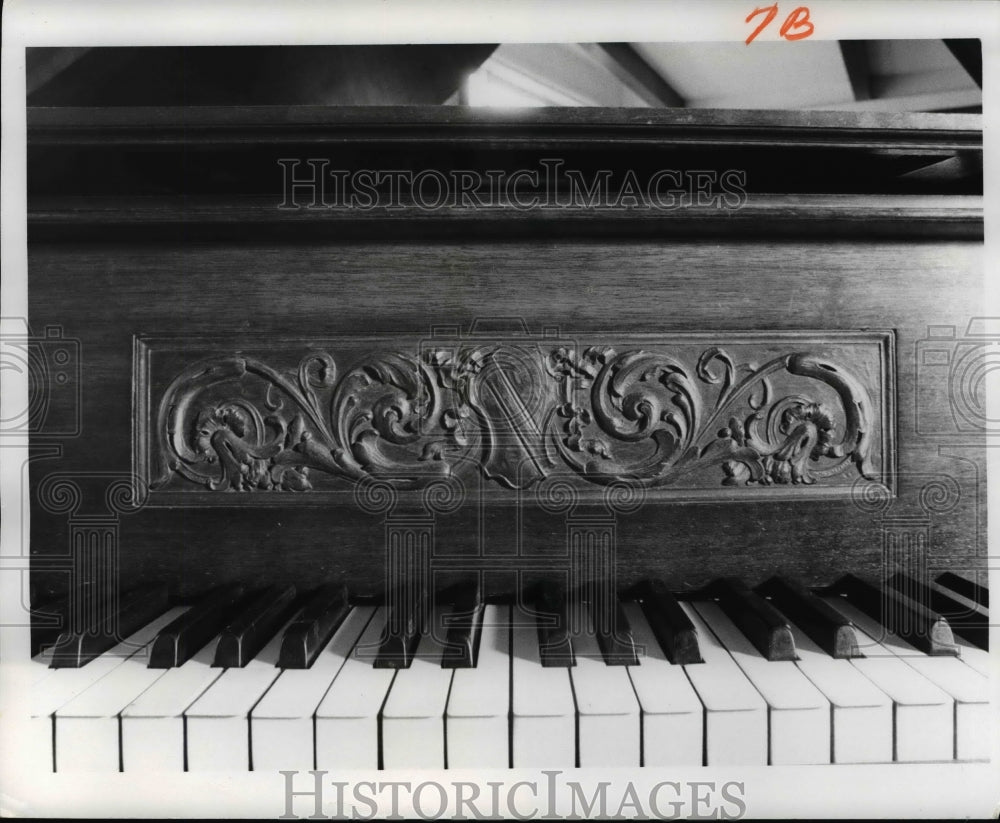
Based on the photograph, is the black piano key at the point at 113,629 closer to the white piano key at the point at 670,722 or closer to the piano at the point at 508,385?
the piano at the point at 508,385

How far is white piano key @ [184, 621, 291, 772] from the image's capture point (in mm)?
825

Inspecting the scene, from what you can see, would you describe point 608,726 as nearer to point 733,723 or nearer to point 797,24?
point 733,723

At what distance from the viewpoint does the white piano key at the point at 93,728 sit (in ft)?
2.74

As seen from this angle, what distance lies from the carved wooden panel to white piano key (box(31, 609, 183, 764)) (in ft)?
0.76

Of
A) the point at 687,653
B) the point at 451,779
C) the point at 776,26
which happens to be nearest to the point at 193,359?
the point at 451,779

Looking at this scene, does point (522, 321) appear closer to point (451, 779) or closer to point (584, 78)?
point (451, 779)

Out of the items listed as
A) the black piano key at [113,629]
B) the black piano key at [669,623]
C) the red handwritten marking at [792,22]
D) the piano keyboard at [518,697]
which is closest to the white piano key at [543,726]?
the piano keyboard at [518,697]

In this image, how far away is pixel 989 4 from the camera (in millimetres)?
974

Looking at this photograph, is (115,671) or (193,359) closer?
(115,671)

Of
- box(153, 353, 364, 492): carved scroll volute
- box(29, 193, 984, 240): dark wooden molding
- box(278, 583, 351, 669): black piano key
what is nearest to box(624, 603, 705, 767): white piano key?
box(278, 583, 351, 669): black piano key

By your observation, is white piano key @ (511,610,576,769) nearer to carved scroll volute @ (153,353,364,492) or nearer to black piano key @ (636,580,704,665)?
black piano key @ (636,580,704,665)

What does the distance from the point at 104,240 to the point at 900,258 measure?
4.26 feet

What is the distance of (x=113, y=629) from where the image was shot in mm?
977

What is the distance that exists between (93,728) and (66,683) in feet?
0.32
